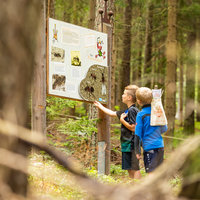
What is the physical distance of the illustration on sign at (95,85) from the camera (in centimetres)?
548

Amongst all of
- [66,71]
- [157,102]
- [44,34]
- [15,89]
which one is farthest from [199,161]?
[44,34]

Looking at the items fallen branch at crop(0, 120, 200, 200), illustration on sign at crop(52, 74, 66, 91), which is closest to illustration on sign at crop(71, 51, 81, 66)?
illustration on sign at crop(52, 74, 66, 91)

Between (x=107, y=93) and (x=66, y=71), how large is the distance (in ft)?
3.68

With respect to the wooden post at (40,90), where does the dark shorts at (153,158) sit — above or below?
below

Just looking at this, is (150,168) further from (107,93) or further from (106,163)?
(107,93)

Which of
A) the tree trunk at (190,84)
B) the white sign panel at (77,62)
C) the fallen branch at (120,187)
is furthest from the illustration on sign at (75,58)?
the tree trunk at (190,84)

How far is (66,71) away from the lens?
5211mm

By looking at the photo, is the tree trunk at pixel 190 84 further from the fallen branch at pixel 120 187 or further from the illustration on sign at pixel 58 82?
the fallen branch at pixel 120 187

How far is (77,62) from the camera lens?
542cm

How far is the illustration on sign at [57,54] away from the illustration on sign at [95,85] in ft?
2.06

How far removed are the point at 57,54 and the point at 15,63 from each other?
3.57m

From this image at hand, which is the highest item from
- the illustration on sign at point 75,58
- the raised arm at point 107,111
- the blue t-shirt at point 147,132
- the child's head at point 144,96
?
the illustration on sign at point 75,58

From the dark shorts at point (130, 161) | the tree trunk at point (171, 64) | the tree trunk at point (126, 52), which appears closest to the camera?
the dark shorts at point (130, 161)

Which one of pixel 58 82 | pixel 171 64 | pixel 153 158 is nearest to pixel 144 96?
pixel 153 158
